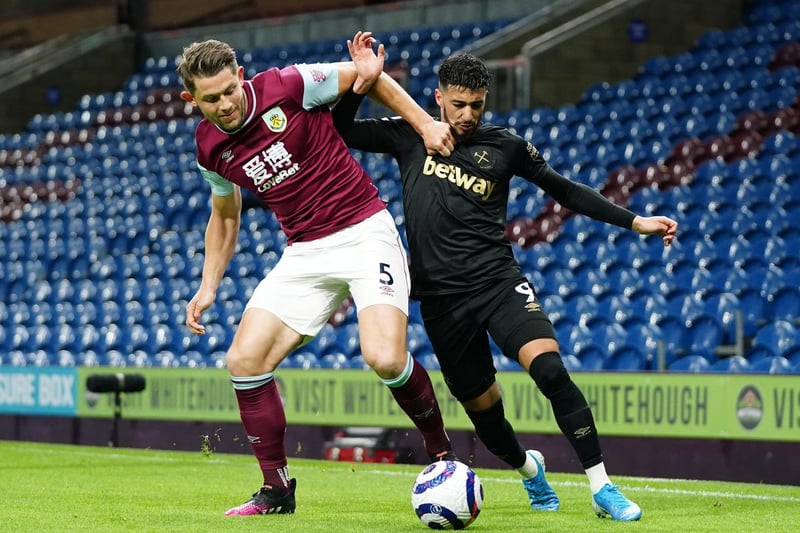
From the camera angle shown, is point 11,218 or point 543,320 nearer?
point 543,320

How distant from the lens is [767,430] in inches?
333

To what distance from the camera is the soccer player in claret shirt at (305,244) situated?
19.2 feet

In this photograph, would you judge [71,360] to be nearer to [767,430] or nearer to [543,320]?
[767,430]

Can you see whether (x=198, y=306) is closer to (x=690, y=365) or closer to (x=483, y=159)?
(x=483, y=159)

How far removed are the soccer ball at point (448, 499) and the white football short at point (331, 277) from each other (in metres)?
0.80

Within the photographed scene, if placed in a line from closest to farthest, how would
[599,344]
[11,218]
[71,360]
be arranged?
[599,344] → [71,360] → [11,218]

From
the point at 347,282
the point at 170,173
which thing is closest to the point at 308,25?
the point at 170,173

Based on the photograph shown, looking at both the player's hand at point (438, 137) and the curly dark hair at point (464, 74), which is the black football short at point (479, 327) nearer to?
the player's hand at point (438, 137)

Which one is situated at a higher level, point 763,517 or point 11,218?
point 11,218

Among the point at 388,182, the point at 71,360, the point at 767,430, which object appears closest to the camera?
the point at 767,430

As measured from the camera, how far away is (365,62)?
A: 19.4ft

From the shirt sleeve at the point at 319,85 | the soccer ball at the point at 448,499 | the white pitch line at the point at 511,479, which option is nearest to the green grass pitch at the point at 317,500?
the white pitch line at the point at 511,479

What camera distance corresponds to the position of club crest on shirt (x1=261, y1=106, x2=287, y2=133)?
5914 mm

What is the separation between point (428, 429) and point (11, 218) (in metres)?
15.6
